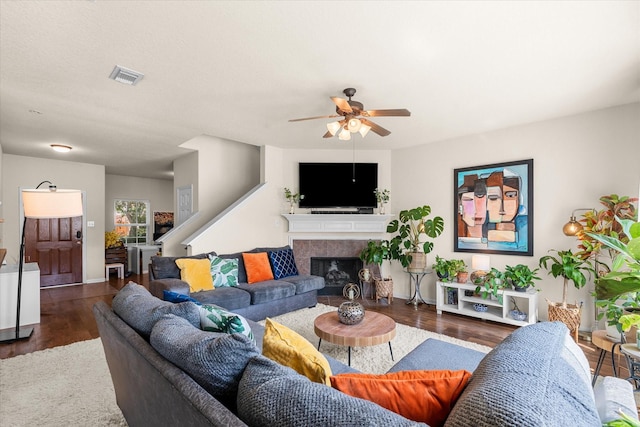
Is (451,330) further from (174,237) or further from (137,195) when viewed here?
(137,195)

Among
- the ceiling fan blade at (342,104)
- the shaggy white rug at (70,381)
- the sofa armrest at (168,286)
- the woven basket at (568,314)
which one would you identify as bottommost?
the shaggy white rug at (70,381)

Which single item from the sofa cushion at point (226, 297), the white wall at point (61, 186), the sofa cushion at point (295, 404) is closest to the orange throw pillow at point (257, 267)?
the sofa cushion at point (226, 297)

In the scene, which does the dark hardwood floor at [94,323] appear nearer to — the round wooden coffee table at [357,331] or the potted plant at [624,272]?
the round wooden coffee table at [357,331]

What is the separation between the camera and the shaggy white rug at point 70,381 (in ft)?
6.32

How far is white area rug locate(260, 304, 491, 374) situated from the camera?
2588 mm

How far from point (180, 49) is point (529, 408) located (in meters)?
2.64

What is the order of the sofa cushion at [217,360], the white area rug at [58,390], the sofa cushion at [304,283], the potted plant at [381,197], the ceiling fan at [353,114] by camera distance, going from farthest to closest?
the potted plant at [381,197]
the sofa cushion at [304,283]
the ceiling fan at [353,114]
the white area rug at [58,390]
the sofa cushion at [217,360]

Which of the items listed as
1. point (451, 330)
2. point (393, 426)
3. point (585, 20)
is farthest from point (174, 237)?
point (585, 20)

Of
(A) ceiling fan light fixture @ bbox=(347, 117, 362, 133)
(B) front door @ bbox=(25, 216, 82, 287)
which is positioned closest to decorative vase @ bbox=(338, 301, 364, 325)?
(A) ceiling fan light fixture @ bbox=(347, 117, 362, 133)

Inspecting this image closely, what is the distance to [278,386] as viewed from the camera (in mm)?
833

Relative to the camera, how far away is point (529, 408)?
62cm

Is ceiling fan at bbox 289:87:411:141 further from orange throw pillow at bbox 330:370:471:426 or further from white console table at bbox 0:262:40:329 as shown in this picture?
white console table at bbox 0:262:40:329

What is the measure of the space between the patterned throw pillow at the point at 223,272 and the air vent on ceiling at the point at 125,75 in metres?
2.16

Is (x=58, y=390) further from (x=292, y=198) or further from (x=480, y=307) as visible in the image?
(x=480, y=307)
